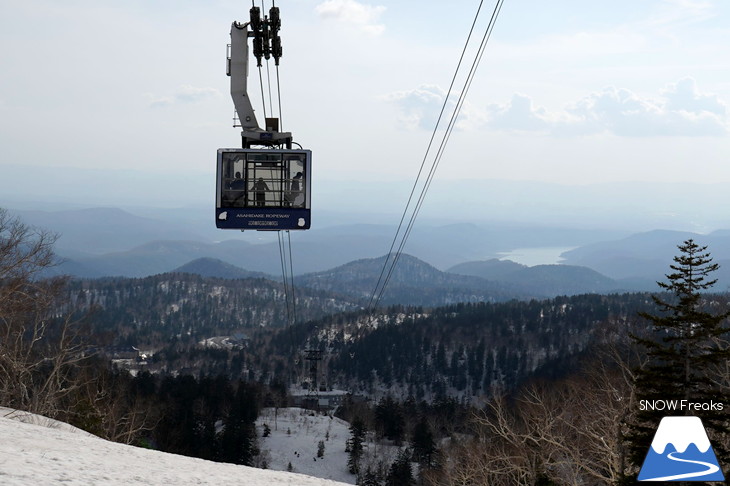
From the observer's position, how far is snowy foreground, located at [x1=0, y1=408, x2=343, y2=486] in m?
11.9

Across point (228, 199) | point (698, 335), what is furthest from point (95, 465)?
point (698, 335)

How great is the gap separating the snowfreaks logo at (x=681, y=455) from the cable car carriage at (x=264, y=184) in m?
16.8

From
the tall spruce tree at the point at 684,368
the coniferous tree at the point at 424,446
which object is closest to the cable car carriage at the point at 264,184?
the tall spruce tree at the point at 684,368

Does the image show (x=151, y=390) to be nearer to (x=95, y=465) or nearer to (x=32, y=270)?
(x=32, y=270)

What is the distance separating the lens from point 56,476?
39.2 ft

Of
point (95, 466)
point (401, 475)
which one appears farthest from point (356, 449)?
point (95, 466)

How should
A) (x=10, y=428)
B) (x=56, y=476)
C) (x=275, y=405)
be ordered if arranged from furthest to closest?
(x=275, y=405), (x=10, y=428), (x=56, y=476)

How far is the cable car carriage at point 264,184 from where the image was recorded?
20.6 m

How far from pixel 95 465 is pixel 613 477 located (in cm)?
2245

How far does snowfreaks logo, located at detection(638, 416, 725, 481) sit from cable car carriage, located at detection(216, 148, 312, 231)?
16.8 m

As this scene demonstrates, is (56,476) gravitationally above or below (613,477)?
above

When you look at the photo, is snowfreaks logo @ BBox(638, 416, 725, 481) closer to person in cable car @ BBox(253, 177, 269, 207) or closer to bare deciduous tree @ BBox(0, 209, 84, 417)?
person in cable car @ BBox(253, 177, 269, 207)

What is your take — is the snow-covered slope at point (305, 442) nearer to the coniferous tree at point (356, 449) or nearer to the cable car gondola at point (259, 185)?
the coniferous tree at point (356, 449)

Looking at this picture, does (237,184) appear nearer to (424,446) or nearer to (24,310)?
(24,310)
